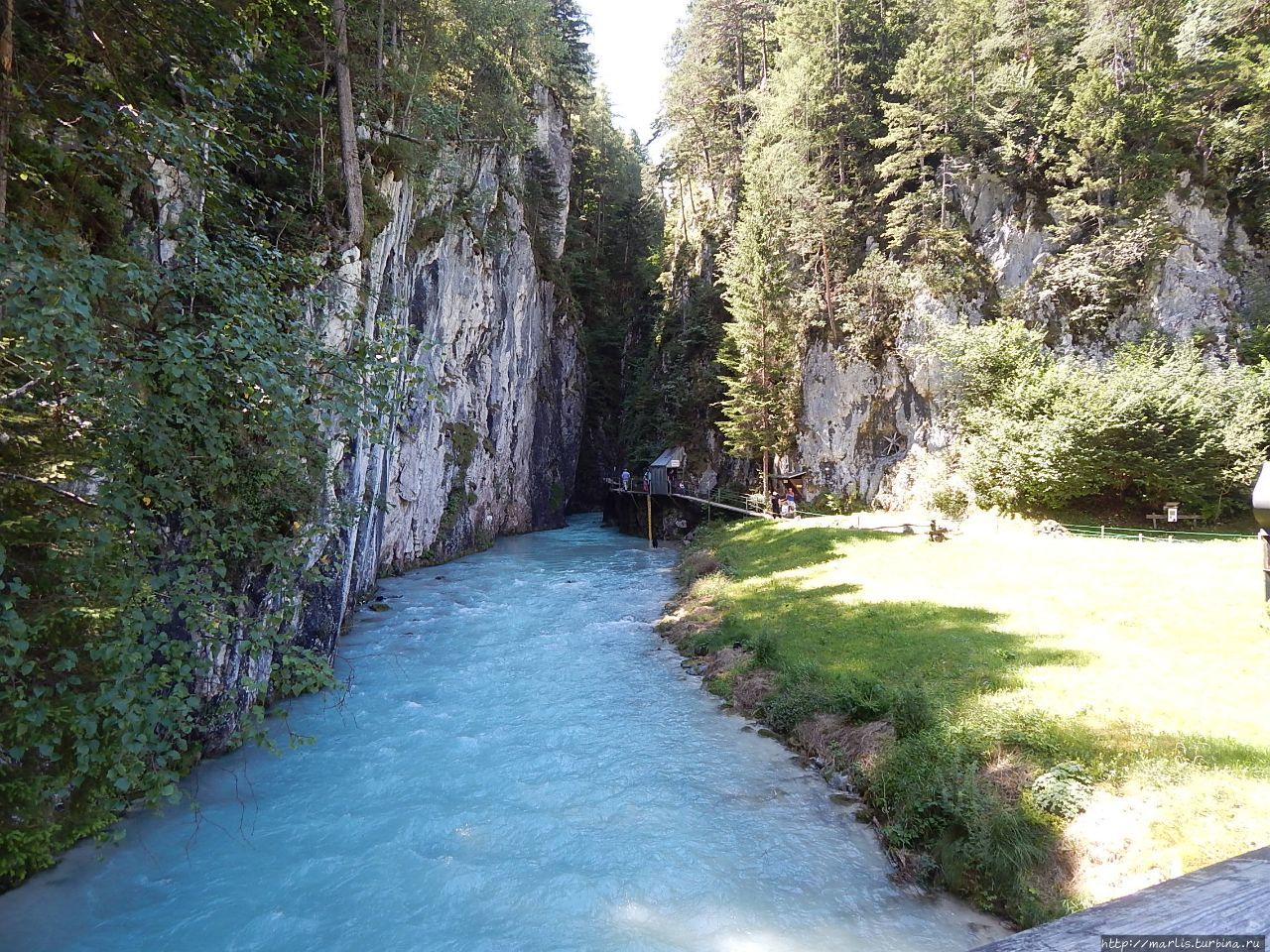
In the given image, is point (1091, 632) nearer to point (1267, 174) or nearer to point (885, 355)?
point (885, 355)

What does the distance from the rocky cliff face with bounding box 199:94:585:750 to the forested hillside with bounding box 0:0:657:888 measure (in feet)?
0.76

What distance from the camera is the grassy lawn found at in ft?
19.0

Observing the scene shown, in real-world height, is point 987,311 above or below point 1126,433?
above

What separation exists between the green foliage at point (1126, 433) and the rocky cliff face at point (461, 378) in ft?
66.0

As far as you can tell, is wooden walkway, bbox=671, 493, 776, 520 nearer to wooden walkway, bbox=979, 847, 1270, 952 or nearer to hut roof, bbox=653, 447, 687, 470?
hut roof, bbox=653, 447, 687, 470

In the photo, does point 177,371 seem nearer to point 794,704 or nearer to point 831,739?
point 831,739

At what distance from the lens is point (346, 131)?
447 inches

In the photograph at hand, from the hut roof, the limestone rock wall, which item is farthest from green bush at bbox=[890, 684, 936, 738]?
the hut roof

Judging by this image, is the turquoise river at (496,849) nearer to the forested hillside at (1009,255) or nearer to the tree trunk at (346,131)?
the tree trunk at (346,131)

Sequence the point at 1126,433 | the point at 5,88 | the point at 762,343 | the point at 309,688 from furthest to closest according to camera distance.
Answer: the point at 762,343, the point at 1126,433, the point at 309,688, the point at 5,88

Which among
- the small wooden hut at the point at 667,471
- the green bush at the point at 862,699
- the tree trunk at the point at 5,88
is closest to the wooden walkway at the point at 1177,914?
the tree trunk at the point at 5,88

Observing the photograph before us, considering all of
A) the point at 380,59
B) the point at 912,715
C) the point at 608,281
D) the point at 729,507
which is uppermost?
the point at 608,281

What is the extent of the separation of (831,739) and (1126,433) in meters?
18.2

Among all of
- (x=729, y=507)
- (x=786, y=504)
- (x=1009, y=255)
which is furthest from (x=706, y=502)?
(x=1009, y=255)
